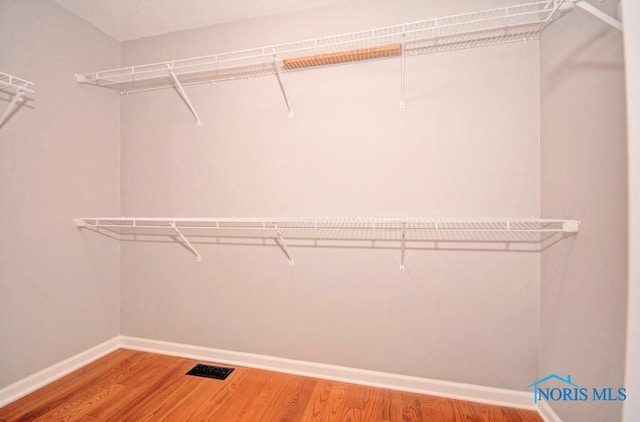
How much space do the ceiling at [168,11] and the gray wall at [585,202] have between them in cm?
124

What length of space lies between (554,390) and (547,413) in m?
0.13

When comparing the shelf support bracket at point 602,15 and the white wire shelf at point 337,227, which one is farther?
the white wire shelf at point 337,227

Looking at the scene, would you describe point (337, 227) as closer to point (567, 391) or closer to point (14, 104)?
point (567, 391)

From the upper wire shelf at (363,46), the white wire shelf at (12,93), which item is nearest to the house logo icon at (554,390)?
the upper wire shelf at (363,46)

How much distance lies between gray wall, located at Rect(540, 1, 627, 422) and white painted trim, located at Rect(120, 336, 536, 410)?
0.79 ft

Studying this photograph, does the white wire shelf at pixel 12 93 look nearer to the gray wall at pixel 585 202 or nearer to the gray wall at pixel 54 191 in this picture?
the gray wall at pixel 54 191

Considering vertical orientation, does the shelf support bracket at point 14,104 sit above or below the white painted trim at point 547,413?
above

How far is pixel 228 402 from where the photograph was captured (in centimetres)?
141

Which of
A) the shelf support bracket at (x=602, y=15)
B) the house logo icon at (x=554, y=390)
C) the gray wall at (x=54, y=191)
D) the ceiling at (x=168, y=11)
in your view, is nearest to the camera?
the shelf support bracket at (x=602, y=15)

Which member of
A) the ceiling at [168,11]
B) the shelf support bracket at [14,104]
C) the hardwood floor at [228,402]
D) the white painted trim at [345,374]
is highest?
the ceiling at [168,11]

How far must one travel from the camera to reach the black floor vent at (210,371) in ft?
5.36

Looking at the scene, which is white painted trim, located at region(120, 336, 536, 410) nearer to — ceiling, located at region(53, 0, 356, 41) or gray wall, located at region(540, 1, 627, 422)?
gray wall, located at region(540, 1, 627, 422)

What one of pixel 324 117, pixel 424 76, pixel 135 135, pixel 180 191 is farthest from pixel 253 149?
pixel 424 76

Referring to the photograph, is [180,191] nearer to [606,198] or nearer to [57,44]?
[57,44]
